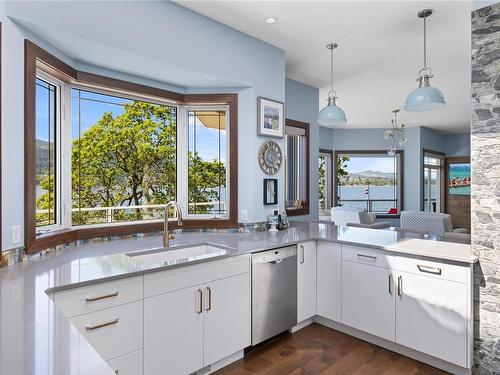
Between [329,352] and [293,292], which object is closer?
[329,352]

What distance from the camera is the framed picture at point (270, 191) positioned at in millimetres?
3170

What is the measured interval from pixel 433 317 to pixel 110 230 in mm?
2537

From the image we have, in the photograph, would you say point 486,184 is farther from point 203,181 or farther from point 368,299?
point 203,181

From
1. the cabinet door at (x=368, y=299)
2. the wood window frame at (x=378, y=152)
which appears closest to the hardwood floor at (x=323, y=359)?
the cabinet door at (x=368, y=299)

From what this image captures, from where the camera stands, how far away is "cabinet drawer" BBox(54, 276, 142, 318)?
1496mm

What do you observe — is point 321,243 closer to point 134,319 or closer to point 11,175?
point 134,319

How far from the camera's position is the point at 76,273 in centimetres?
167

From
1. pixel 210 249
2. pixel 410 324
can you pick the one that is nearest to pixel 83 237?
pixel 210 249

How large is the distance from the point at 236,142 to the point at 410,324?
211 cm

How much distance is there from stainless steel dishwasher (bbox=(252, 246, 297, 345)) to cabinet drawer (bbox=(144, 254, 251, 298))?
0.16m

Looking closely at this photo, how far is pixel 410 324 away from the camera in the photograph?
2.28m

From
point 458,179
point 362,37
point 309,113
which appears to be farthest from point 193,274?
point 458,179

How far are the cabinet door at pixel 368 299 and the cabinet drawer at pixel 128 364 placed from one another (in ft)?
5.54

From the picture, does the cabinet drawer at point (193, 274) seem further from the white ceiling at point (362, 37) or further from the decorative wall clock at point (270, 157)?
the white ceiling at point (362, 37)
